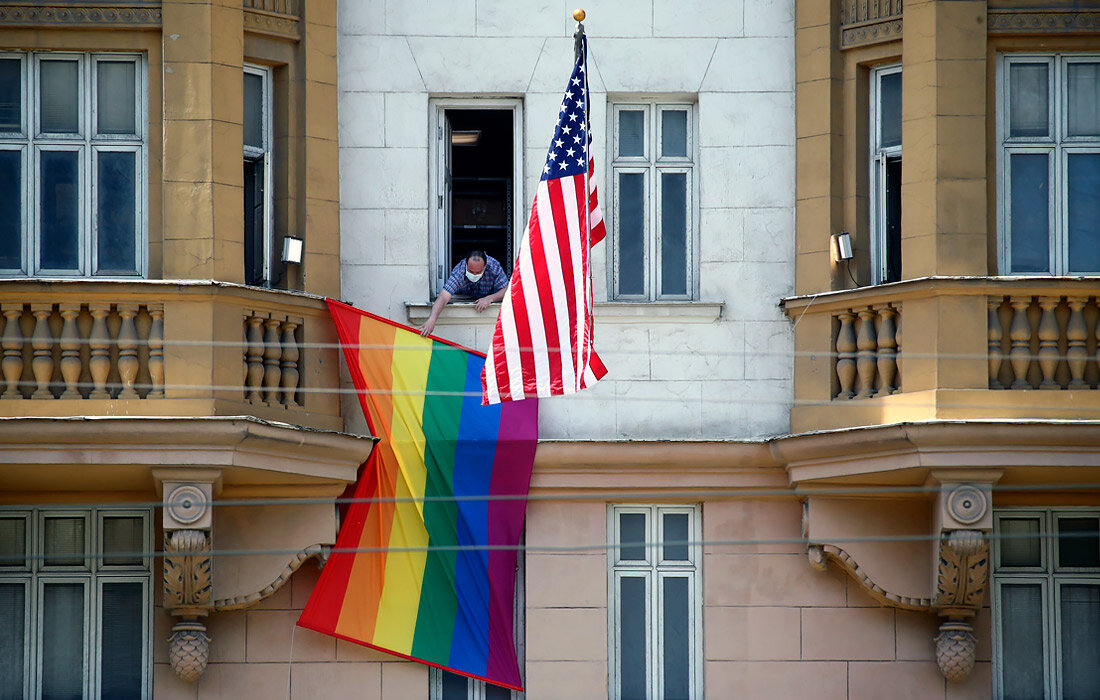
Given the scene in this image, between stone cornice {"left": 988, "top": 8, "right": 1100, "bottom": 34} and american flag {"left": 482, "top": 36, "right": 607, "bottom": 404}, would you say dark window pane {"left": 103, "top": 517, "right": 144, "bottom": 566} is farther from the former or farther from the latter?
stone cornice {"left": 988, "top": 8, "right": 1100, "bottom": 34}

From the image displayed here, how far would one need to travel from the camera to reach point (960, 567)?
1720 centimetres

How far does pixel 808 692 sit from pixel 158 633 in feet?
18.1

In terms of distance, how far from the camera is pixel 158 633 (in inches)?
696

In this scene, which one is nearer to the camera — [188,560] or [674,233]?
[188,560]

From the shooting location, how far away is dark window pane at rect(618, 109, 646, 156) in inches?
737

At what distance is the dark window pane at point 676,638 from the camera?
18.0 m

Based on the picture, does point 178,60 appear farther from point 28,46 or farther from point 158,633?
point 158,633

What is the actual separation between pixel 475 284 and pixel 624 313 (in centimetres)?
132

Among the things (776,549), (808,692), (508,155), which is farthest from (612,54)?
(808,692)

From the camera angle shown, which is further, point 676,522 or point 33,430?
point 676,522

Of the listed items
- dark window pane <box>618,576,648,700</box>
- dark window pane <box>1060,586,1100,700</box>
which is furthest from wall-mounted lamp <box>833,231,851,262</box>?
dark window pane <box>1060,586,1100,700</box>

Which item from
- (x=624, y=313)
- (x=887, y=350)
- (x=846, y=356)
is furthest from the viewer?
(x=624, y=313)

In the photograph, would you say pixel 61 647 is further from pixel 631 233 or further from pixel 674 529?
pixel 631 233

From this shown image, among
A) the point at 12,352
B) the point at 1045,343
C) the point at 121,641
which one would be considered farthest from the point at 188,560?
the point at 1045,343
